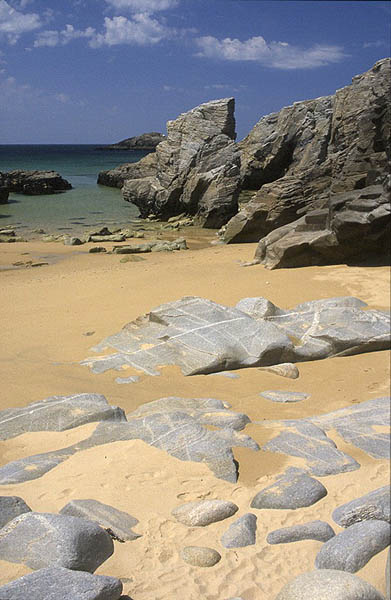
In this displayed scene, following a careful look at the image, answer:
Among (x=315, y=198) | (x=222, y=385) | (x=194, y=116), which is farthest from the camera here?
(x=194, y=116)

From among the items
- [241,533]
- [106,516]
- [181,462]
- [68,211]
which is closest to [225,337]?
[181,462]

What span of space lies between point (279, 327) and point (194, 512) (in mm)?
2460

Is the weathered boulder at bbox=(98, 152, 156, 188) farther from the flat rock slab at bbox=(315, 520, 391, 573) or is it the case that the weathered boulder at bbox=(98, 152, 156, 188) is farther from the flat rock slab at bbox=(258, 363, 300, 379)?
the flat rock slab at bbox=(315, 520, 391, 573)

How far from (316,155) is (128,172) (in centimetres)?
1833

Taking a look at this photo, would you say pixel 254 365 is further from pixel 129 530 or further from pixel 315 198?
pixel 315 198

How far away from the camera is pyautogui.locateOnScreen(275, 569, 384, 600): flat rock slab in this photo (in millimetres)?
1637

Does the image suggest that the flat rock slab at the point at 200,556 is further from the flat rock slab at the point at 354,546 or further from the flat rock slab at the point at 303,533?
the flat rock slab at the point at 354,546

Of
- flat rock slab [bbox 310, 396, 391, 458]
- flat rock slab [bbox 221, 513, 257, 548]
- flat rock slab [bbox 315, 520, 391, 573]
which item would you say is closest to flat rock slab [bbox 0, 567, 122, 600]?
flat rock slab [bbox 221, 513, 257, 548]

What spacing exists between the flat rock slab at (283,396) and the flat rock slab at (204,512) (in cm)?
71

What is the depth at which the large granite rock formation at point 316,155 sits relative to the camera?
29.6 ft

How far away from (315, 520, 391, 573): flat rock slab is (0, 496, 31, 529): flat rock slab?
69.6 inches

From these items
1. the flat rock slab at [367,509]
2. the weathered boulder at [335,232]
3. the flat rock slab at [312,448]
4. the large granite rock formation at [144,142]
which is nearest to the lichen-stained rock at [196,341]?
the weathered boulder at [335,232]

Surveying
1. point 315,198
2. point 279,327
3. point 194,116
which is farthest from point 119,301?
point 194,116

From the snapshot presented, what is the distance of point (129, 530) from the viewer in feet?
9.16
